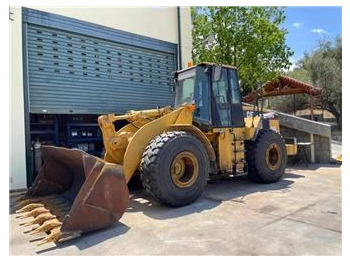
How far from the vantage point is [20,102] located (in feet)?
23.1

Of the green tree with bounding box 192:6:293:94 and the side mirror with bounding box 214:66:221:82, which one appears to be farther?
the green tree with bounding box 192:6:293:94

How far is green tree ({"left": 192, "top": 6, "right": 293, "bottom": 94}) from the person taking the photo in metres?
14.6

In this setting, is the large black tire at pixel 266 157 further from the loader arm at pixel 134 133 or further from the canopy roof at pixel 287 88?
the canopy roof at pixel 287 88

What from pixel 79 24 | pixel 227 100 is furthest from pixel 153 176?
pixel 79 24

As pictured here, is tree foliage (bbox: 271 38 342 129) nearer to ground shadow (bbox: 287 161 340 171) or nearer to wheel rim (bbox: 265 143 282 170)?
ground shadow (bbox: 287 161 340 171)

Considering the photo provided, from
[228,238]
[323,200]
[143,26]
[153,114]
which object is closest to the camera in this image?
[228,238]

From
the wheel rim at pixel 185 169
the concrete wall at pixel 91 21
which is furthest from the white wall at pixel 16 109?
the wheel rim at pixel 185 169

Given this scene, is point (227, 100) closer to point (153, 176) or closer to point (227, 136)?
point (227, 136)

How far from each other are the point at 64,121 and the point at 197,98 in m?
3.77

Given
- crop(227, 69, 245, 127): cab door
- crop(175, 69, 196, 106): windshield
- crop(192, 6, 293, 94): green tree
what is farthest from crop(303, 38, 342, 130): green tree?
crop(175, 69, 196, 106): windshield

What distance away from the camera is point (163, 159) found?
202 inches

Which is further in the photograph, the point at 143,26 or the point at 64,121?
the point at 143,26

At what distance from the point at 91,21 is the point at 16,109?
297cm

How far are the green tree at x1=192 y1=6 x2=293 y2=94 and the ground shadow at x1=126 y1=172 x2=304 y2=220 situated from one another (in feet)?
25.8
